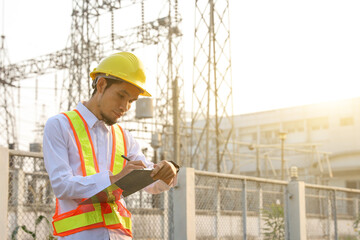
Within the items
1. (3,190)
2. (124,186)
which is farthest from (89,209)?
(3,190)

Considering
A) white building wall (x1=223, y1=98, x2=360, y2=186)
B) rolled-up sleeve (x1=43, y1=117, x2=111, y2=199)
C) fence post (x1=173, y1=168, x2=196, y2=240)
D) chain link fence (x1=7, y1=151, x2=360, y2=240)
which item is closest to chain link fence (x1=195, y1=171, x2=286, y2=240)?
chain link fence (x1=7, y1=151, x2=360, y2=240)

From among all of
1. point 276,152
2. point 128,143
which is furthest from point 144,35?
point 128,143

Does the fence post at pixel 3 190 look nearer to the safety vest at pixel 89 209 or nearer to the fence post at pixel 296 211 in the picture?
the safety vest at pixel 89 209

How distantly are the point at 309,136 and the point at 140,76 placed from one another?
51.7m

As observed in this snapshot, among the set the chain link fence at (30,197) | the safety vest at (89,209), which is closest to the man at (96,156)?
the safety vest at (89,209)

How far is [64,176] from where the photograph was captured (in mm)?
2707

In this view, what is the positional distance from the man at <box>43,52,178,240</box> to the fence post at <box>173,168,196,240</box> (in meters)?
4.20

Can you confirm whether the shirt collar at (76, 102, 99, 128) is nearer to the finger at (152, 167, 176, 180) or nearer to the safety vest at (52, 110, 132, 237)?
the safety vest at (52, 110, 132, 237)

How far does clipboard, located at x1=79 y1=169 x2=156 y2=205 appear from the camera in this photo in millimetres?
2688

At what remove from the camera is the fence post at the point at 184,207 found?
7293 millimetres

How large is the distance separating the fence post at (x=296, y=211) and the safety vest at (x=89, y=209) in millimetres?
7521

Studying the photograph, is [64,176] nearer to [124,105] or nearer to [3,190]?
[124,105]

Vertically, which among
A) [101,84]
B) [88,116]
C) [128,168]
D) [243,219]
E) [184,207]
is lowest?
[243,219]

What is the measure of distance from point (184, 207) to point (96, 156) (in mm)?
4468
